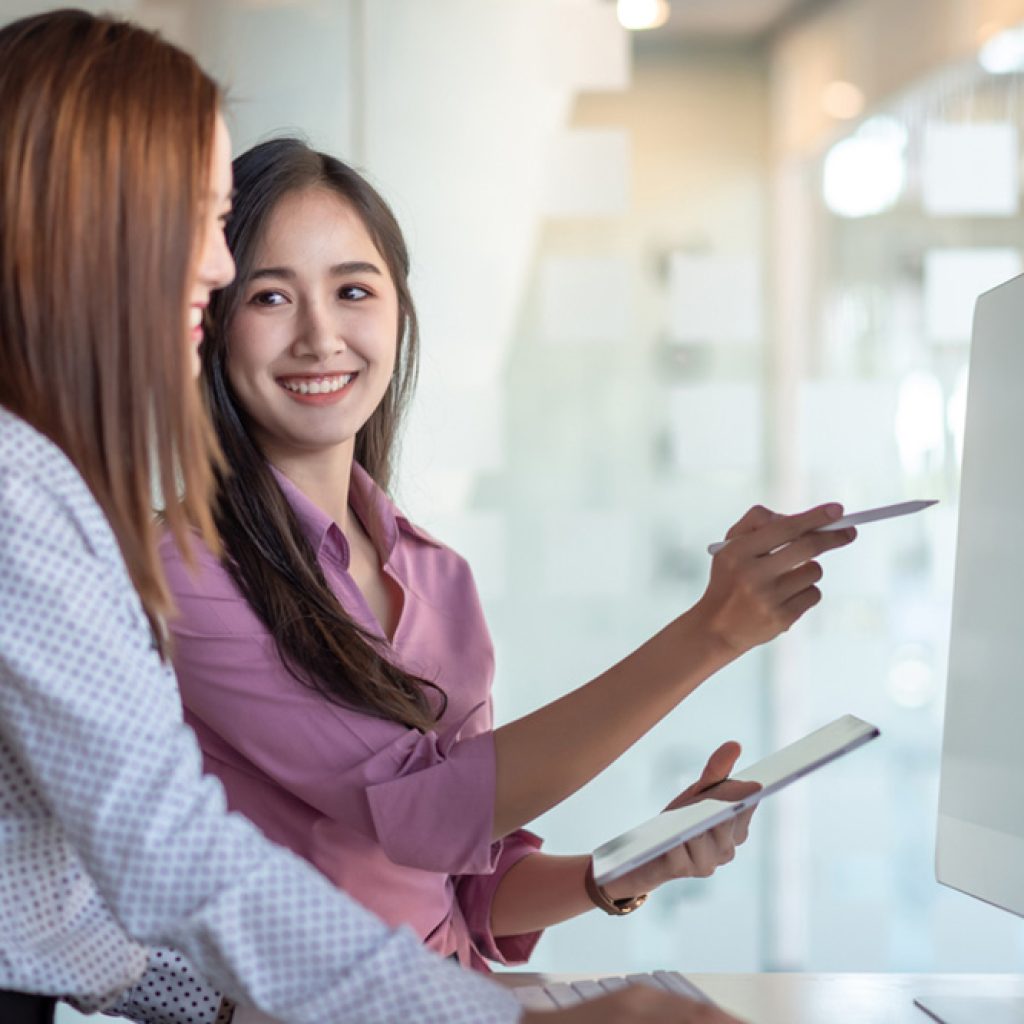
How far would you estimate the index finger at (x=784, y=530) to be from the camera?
1154 millimetres

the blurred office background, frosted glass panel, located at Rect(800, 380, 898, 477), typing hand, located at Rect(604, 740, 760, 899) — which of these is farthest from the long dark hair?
frosted glass panel, located at Rect(800, 380, 898, 477)

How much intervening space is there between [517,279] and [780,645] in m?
0.93

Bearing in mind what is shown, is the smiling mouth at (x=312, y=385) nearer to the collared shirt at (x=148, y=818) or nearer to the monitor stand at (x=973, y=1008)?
the collared shirt at (x=148, y=818)

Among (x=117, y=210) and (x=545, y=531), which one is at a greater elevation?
(x=117, y=210)

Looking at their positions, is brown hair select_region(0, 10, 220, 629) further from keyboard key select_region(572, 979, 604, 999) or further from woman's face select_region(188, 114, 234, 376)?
keyboard key select_region(572, 979, 604, 999)

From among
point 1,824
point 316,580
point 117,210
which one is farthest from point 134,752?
point 316,580

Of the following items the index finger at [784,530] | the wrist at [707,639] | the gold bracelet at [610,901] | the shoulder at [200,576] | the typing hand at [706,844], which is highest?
the index finger at [784,530]

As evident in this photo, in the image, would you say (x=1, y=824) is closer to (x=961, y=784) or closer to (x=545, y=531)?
(x=961, y=784)

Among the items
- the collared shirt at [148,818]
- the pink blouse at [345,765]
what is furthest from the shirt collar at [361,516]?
the collared shirt at [148,818]

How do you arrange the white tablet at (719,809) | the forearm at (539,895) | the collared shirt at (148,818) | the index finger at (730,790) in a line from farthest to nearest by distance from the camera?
1. the forearm at (539,895)
2. the index finger at (730,790)
3. the white tablet at (719,809)
4. the collared shirt at (148,818)

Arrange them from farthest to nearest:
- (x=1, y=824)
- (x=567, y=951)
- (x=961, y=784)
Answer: (x=567, y=951) < (x=961, y=784) < (x=1, y=824)

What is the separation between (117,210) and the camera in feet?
2.77

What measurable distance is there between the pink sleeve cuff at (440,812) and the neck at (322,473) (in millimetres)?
354

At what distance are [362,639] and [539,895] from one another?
0.31 metres
